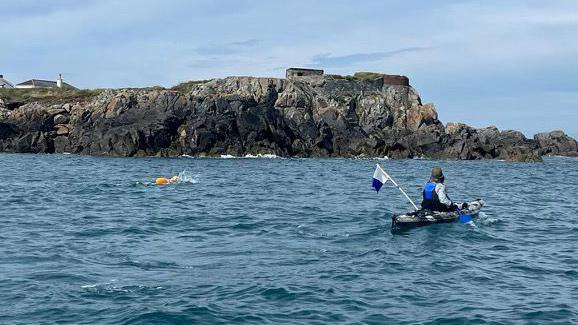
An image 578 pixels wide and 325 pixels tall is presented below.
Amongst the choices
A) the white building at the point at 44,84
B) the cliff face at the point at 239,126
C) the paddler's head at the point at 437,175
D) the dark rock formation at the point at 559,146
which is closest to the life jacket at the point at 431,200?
the paddler's head at the point at 437,175

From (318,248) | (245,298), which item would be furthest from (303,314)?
(318,248)

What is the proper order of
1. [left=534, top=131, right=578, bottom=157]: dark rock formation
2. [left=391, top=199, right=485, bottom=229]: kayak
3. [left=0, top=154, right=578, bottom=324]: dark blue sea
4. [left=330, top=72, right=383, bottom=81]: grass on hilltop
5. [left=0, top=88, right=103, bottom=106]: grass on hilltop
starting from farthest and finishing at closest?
1. [left=534, top=131, right=578, bottom=157]: dark rock formation
2. [left=330, top=72, right=383, bottom=81]: grass on hilltop
3. [left=0, top=88, right=103, bottom=106]: grass on hilltop
4. [left=391, top=199, right=485, bottom=229]: kayak
5. [left=0, top=154, right=578, bottom=324]: dark blue sea

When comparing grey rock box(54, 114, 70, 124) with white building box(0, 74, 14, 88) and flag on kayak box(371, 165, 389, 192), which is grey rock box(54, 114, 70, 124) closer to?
white building box(0, 74, 14, 88)

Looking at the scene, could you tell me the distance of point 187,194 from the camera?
39469 millimetres

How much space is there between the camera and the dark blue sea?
44.0ft

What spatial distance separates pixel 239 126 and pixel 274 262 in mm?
76194

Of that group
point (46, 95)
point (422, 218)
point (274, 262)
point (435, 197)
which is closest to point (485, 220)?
point (435, 197)

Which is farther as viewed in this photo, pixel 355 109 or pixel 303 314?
pixel 355 109

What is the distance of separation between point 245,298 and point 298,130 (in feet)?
288

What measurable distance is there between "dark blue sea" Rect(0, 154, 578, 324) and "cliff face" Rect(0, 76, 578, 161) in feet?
177

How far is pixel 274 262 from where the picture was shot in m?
18.4

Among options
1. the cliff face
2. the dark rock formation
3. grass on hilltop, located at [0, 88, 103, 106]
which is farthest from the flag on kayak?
the dark rock formation

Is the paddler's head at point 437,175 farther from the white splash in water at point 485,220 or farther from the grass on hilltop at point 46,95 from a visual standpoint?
the grass on hilltop at point 46,95

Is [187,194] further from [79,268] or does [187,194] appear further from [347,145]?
[347,145]
